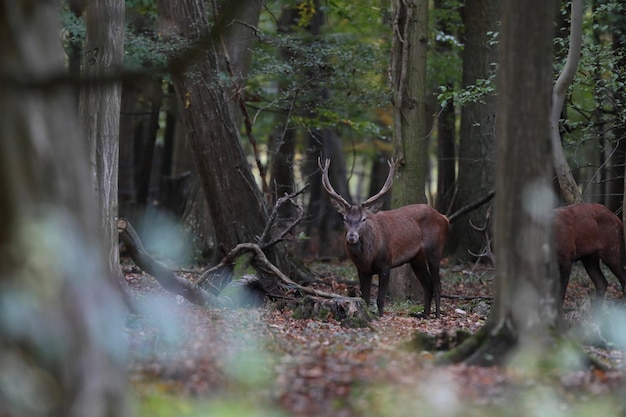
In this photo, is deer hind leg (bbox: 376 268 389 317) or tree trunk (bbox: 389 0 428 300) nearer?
deer hind leg (bbox: 376 268 389 317)

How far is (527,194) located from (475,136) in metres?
11.9

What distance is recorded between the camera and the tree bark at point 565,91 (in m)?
11.2

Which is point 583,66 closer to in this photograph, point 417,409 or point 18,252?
point 417,409

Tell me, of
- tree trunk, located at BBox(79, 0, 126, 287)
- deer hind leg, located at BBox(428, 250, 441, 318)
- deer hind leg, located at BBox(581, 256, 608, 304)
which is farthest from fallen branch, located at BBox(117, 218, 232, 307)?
deer hind leg, located at BBox(581, 256, 608, 304)

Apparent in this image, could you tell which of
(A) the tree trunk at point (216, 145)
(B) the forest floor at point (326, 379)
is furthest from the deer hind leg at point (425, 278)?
(B) the forest floor at point (326, 379)

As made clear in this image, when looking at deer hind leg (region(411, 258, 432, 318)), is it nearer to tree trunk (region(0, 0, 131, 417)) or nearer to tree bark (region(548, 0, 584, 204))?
tree bark (region(548, 0, 584, 204))

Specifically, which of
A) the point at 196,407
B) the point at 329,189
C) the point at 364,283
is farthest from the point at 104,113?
the point at 364,283

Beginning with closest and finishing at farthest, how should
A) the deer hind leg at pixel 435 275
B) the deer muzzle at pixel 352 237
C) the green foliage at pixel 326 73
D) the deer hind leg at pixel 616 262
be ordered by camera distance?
the deer muzzle at pixel 352 237 < the deer hind leg at pixel 435 275 < the deer hind leg at pixel 616 262 < the green foliage at pixel 326 73

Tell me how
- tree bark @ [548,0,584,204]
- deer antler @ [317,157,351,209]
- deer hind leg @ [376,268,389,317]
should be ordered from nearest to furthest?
tree bark @ [548,0,584,204] → deer hind leg @ [376,268,389,317] → deer antler @ [317,157,351,209]

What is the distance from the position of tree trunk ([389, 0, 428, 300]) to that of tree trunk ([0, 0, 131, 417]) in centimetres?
939

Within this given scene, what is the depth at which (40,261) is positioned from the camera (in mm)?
4926

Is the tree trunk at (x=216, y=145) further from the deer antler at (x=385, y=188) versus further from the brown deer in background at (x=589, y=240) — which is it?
the brown deer in background at (x=589, y=240)

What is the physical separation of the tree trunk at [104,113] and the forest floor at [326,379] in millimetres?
1070

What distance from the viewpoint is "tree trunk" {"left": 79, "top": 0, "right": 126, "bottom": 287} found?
9.38 m
